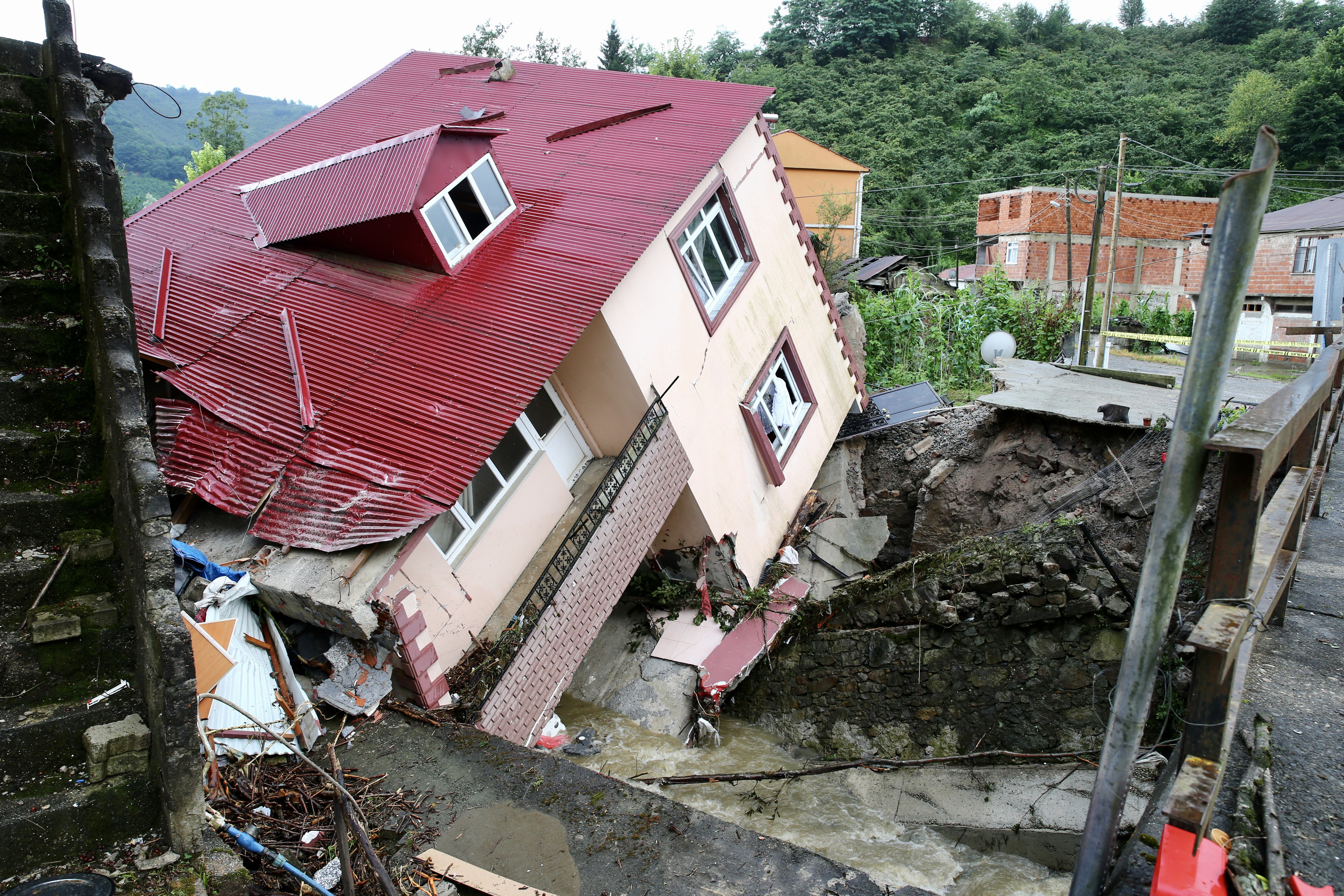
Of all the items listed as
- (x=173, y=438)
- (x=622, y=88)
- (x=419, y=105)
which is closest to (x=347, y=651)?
(x=173, y=438)

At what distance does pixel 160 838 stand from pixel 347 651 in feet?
9.88

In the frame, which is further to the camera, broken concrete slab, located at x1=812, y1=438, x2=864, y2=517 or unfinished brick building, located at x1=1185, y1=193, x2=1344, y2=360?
unfinished brick building, located at x1=1185, y1=193, x2=1344, y2=360

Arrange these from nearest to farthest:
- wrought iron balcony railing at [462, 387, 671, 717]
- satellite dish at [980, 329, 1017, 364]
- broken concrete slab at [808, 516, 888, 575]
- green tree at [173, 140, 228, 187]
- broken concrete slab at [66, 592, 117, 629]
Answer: broken concrete slab at [66, 592, 117, 629] < wrought iron balcony railing at [462, 387, 671, 717] < broken concrete slab at [808, 516, 888, 575] < satellite dish at [980, 329, 1017, 364] < green tree at [173, 140, 228, 187]

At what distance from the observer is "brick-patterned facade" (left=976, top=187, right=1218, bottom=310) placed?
34688 millimetres

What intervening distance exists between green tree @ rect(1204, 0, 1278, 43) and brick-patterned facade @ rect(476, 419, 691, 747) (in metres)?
65.0

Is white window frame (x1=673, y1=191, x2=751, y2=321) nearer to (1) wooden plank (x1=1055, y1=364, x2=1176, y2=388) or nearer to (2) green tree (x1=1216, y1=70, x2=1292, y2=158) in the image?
(1) wooden plank (x1=1055, y1=364, x2=1176, y2=388)

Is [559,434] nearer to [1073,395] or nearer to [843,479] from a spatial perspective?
[843,479]

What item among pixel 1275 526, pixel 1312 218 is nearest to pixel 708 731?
pixel 1275 526

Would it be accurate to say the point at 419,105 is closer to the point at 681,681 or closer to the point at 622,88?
the point at 622,88

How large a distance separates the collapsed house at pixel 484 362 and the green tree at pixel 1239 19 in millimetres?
61415

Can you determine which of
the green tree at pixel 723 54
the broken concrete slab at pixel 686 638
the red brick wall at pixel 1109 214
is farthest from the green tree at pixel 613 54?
the broken concrete slab at pixel 686 638

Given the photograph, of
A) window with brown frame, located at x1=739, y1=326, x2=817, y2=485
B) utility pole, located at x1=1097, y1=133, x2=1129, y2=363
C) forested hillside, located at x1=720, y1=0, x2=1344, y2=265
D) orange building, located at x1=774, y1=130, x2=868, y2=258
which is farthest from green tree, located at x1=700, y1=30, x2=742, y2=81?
window with brown frame, located at x1=739, y1=326, x2=817, y2=485

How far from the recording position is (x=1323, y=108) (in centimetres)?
3841

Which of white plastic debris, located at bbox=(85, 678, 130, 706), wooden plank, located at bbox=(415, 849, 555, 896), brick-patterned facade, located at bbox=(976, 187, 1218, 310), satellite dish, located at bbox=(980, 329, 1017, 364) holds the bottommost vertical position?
brick-patterned facade, located at bbox=(976, 187, 1218, 310)
